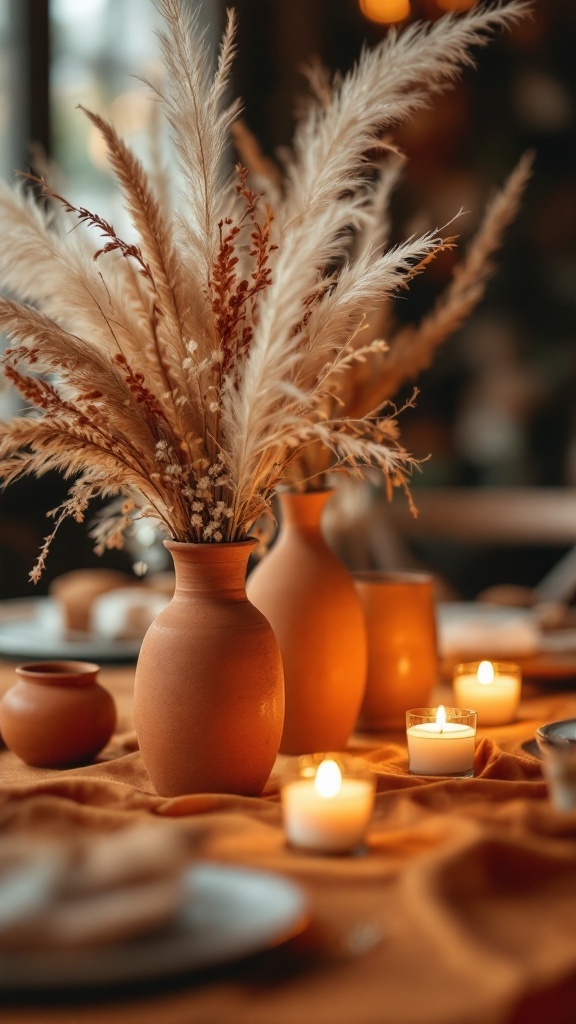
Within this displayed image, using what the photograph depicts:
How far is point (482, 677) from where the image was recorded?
4.28 feet

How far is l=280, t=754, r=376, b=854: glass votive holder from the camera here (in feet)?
2.68

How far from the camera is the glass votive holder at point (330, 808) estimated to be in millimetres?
818

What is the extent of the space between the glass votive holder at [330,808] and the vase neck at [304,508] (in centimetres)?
43

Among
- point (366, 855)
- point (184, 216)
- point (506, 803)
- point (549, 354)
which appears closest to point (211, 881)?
point (366, 855)

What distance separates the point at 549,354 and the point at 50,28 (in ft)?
6.09

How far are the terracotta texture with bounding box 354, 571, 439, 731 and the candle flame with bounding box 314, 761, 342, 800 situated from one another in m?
0.47

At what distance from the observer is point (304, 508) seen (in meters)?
1.24

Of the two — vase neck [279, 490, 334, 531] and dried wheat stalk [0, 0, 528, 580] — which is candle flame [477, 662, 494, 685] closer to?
vase neck [279, 490, 334, 531]

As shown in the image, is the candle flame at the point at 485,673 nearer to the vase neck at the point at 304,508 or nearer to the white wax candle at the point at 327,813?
the vase neck at the point at 304,508

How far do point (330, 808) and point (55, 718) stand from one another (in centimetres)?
40

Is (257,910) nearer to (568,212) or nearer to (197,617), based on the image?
(197,617)

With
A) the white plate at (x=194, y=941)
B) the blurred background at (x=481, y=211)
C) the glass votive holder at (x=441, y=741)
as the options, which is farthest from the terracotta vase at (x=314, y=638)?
the blurred background at (x=481, y=211)

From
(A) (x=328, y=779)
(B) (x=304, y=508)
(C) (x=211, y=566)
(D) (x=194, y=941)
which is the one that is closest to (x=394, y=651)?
(B) (x=304, y=508)

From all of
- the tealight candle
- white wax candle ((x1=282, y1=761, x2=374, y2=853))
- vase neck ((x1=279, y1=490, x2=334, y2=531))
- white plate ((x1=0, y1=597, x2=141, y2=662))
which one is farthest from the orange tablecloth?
white plate ((x1=0, y1=597, x2=141, y2=662))
